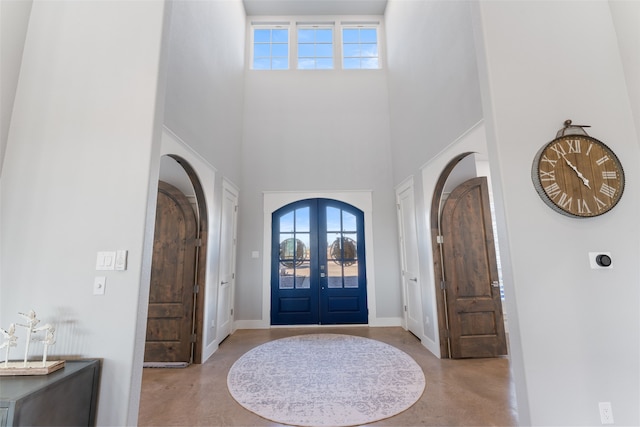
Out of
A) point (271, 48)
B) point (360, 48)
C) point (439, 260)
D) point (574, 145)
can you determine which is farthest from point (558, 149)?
point (271, 48)

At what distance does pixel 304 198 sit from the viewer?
17.5ft

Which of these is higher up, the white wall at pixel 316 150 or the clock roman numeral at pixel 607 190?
the white wall at pixel 316 150

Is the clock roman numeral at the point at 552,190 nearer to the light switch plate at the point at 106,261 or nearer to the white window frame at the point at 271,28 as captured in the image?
the light switch plate at the point at 106,261

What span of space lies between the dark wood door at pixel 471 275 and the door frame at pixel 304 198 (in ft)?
5.76


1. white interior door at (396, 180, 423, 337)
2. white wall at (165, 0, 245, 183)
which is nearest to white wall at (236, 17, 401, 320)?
white interior door at (396, 180, 423, 337)

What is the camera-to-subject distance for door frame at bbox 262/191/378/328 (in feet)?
16.6

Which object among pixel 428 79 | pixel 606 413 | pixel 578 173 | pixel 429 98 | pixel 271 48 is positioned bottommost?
pixel 606 413

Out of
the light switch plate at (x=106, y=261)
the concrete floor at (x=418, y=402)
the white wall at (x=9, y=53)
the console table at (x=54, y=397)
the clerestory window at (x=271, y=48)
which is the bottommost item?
the concrete floor at (x=418, y=402)

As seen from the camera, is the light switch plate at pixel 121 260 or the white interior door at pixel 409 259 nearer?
the light switch plate at pixel 121 260

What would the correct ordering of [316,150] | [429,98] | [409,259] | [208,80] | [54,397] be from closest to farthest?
[54,397], [429,98], [208,80], [409,259], [316,150]

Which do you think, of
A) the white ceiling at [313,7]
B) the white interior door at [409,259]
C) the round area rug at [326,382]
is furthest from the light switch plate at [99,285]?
the white ceiling at [313,7]

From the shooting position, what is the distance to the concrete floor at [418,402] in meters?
2.22

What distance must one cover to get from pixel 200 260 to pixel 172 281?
428 mm

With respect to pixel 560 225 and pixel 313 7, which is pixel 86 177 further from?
pixel 313 7
